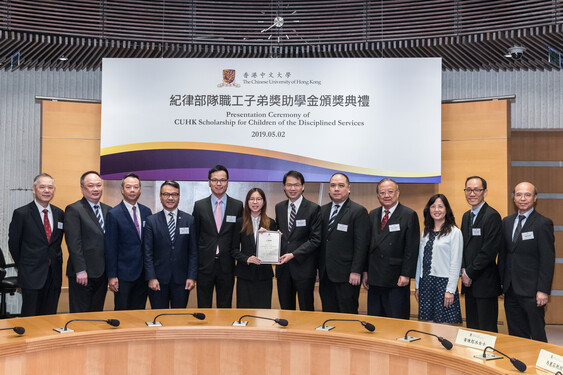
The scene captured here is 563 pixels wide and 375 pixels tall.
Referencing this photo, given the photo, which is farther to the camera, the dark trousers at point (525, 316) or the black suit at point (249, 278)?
the black suit at point (249, 278)

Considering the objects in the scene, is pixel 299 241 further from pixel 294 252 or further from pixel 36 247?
pixel 36 247

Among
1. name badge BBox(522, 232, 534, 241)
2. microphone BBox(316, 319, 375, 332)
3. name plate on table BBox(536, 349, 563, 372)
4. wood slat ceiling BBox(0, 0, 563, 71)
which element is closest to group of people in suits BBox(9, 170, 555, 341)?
name badge BBox(522, 232, 534, 241)

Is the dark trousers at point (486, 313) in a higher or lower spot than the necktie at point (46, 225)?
lower

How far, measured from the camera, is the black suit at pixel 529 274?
4051mm

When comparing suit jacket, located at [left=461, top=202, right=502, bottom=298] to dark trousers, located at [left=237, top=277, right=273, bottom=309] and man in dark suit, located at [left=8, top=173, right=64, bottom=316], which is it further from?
man in dark suit, located at [left=8, top=173, right=64, bottom=316]

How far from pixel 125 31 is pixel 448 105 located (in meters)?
3.67

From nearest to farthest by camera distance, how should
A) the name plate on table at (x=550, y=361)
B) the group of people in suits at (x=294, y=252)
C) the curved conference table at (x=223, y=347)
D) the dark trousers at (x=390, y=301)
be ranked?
the name plate on table at (x=550, y=361), the curved conference table at (x=223, y=347), the group of people in suits at (x=294, y=252), the dark trousers at (x=390, y=301)

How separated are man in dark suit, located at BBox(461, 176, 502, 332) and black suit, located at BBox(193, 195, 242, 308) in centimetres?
189

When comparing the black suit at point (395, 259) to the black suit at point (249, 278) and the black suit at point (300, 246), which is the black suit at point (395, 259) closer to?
the black suit at point (300, 246)

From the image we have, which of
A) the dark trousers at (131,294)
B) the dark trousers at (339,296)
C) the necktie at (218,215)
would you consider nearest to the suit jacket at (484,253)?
the dark trousers at (339,296)

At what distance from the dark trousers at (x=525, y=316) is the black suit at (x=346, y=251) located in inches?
45.4

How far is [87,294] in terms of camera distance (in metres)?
4.42

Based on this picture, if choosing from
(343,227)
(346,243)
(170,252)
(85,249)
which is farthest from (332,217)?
(85,249)

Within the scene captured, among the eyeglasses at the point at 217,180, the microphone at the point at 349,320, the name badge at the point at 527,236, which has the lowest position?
the microphone at the point at 349,320
